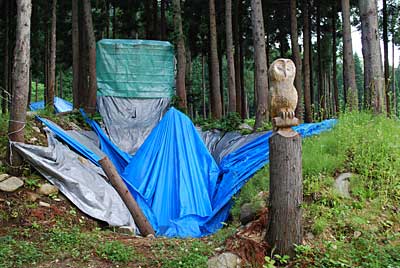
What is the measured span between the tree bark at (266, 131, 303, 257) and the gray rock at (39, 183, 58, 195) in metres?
3.83

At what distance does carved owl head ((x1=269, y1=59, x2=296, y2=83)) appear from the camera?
14.3ft

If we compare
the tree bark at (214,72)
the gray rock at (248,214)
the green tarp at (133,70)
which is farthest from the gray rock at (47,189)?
the tree bark at (214,72)

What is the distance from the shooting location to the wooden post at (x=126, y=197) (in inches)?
251

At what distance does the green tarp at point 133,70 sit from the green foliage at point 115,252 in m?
7.34

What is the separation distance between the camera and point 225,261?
4086mm

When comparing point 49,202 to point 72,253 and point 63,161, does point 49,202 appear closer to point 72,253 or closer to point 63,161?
point 63,161

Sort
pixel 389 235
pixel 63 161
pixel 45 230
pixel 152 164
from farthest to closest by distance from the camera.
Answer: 1. pixel 152 164
2. pixel 63 161
3. pixel 45 230
4. pixel 389 235

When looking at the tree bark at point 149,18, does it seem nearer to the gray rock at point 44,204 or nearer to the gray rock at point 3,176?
the gray rock at point 3,176

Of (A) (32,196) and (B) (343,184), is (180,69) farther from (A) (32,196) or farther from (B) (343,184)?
(B) (343,184)

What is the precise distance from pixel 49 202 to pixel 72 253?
1889 millimetres

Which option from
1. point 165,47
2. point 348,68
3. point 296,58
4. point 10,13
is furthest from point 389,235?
point 10,13

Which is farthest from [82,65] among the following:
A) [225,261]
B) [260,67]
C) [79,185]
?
[225,261]

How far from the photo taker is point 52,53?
1254 cm

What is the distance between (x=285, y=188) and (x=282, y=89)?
1.07 meters
